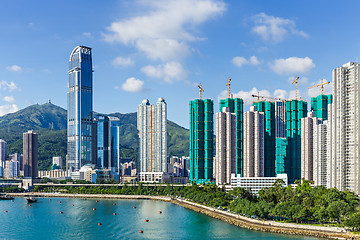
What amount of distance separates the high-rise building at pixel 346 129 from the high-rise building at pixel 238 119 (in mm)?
41437

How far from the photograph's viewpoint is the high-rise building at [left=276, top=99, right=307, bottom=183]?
124 m

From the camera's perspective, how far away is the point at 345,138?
7594cm

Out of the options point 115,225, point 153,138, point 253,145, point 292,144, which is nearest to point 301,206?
point 115,225

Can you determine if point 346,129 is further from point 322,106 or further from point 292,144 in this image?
point 322,106

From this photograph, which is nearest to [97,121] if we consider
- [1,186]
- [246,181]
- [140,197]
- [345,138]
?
[1,186]

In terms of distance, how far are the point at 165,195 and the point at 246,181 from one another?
2776cm

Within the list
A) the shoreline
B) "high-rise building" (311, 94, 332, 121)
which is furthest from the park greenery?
"high-rise building" (311, 94, 332, 121)

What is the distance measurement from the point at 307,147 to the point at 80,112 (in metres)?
107

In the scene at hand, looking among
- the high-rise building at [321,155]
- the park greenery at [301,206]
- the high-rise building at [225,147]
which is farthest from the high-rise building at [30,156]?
the high-rise building at [321,155]

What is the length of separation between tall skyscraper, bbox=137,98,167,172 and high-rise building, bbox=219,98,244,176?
143 ft

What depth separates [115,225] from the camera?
226 ft

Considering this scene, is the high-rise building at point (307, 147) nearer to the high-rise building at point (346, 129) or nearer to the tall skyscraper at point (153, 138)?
the high-rise building at point (346, 129)

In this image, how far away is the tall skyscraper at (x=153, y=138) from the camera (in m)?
168

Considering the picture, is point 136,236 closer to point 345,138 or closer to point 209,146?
point 345,138
